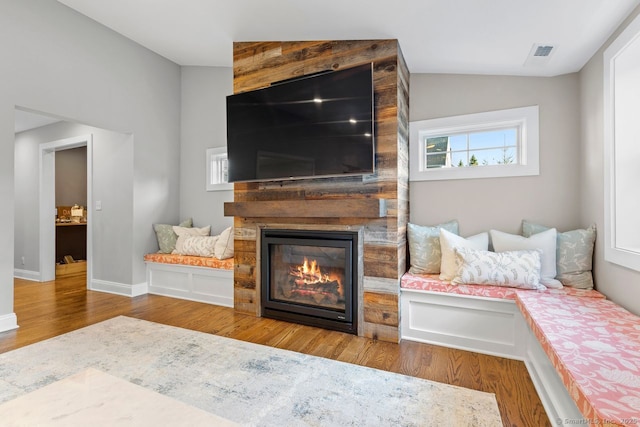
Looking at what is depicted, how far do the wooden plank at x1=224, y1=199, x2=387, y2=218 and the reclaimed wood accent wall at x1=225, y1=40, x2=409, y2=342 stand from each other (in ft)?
0.05

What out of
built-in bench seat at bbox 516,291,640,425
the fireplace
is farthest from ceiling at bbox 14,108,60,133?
built-in bench seat at bbox 516,291,640,425

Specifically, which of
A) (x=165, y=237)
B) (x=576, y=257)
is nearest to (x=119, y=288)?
(x=165, y=237)

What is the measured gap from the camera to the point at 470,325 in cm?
228

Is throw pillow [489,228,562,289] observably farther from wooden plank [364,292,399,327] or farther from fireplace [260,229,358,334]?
fireplace [260,229,358,334]

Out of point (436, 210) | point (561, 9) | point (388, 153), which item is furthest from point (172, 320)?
point (561, 9)

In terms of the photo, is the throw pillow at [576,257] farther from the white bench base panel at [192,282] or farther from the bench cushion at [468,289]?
the white bench base panel at [192,282]

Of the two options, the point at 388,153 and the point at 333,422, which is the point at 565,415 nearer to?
the point at 333,422

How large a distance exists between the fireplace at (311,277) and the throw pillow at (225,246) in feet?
2.37

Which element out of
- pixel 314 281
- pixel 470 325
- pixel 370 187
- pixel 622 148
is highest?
pixel 622 148

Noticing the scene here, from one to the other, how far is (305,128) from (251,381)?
193cm

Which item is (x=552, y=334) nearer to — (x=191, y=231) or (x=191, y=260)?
(x=191, y=260)

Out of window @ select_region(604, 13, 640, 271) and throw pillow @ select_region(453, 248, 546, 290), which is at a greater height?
window @ select_region(604, 13, 640, 271)

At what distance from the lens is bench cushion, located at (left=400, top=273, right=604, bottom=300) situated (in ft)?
7.00

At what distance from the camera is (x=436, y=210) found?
9.48 ft
